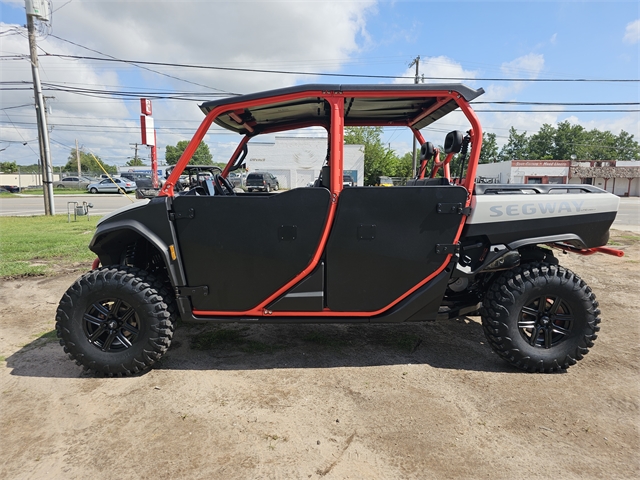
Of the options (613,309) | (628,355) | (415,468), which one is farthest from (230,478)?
(613,309)

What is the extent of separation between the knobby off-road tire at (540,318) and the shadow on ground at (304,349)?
0.82 feet

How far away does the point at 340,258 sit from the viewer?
288cm

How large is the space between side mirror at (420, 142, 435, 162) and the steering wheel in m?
2.00

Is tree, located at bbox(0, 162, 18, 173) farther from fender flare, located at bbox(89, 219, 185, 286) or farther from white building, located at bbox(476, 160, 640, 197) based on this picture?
fender flare, located at bbox(89, 219, 185, 286)

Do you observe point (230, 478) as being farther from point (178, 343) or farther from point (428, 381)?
point (178, 343)

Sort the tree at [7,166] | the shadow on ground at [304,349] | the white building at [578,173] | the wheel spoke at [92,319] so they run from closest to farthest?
1. the wheel spoke at [92,319]
2. the shadow on ground at [304,349]
3. the white building at [578,173]
4. the tree at [7,166]

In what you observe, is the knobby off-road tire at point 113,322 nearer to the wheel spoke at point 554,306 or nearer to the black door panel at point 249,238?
the black door panel at point 249,238

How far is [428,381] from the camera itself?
2.87 meters

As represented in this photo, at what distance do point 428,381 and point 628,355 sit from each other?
1857 millimetres

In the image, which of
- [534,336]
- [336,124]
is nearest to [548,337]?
[534,336]

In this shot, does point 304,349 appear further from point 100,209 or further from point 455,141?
point 100,209

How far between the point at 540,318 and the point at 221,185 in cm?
293

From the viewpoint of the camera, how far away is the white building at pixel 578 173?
1645 inches

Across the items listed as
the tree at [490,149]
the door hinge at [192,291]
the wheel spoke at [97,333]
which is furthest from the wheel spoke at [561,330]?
the tree at [490,149]
